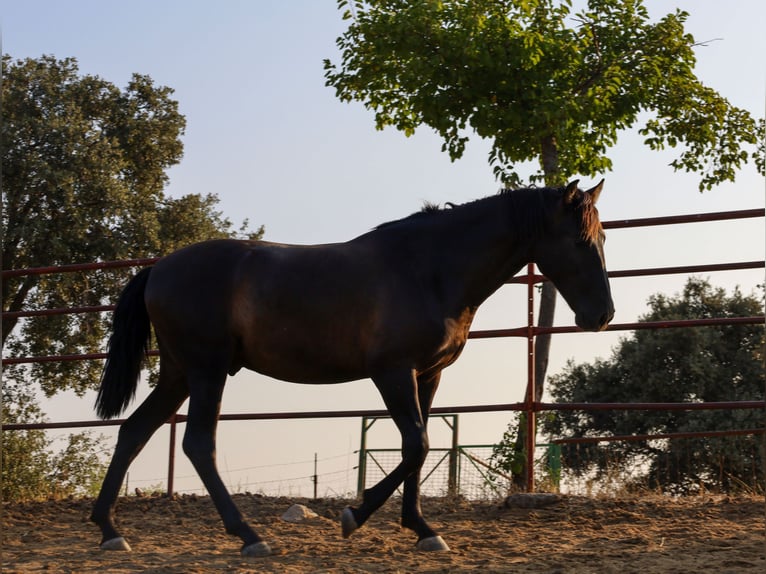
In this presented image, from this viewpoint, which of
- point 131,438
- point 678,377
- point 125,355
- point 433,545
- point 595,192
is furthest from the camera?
point 678,377

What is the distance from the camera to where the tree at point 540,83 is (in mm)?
11438

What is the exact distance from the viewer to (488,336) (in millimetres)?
6570

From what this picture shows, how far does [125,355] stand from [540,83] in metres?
7.78

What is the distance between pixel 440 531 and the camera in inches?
204

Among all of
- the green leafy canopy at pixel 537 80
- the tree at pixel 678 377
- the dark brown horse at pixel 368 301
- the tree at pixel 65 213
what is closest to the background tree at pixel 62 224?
the tree at pixel 65 213

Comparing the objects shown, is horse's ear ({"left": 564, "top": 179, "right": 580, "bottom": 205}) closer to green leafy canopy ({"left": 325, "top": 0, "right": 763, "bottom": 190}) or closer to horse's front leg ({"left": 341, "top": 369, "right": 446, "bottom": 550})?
horse's front leg ({"left": 341, "top": 369, "right": 446, "bottom": 550})

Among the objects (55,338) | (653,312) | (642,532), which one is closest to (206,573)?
(642,532)

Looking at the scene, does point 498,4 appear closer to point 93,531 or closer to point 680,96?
point 680,96

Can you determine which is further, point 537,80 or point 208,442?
point 537,80

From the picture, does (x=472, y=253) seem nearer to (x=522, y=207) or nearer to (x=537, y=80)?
(x=522, y=207)

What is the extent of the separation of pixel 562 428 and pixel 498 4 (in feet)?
38.2

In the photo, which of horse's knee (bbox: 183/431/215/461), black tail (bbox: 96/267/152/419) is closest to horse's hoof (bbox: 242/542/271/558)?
horse's knee (bbox: 183/431/215/461)

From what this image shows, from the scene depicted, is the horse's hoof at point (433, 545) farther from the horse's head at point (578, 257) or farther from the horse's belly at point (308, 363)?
the horse's head at point (578, 257)

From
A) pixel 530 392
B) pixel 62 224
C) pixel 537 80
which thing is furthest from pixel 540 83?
pixel 62 224
